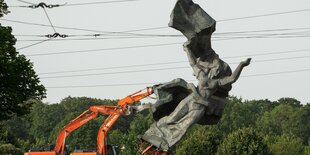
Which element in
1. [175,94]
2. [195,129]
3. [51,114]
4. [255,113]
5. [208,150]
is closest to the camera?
[175,94]

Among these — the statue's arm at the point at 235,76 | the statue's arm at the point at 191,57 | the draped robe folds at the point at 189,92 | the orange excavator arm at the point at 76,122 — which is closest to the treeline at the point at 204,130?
the orange excavator arm at the point at 76,122

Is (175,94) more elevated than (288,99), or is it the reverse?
(288,99)

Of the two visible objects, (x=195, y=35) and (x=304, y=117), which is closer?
(x=195, y=35)

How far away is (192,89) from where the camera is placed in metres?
25.4

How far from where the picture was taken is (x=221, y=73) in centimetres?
2542

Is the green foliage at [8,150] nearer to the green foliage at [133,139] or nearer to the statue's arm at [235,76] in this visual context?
the green foliage at [133,139]

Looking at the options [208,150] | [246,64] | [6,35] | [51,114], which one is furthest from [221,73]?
[51,114]

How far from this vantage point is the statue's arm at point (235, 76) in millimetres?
24483

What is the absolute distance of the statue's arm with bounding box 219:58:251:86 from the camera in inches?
964

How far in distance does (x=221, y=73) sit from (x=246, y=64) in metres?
1.23

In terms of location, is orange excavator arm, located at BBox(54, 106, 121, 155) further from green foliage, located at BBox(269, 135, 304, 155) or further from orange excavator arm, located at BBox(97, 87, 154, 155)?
green foliage, located at BBox(269, 135, 304, 155)

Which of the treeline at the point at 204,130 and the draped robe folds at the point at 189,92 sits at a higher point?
the treeline at the point at 204,130

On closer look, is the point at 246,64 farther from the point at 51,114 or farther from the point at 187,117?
the point at 51,114

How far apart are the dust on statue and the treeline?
43411 millimetres
